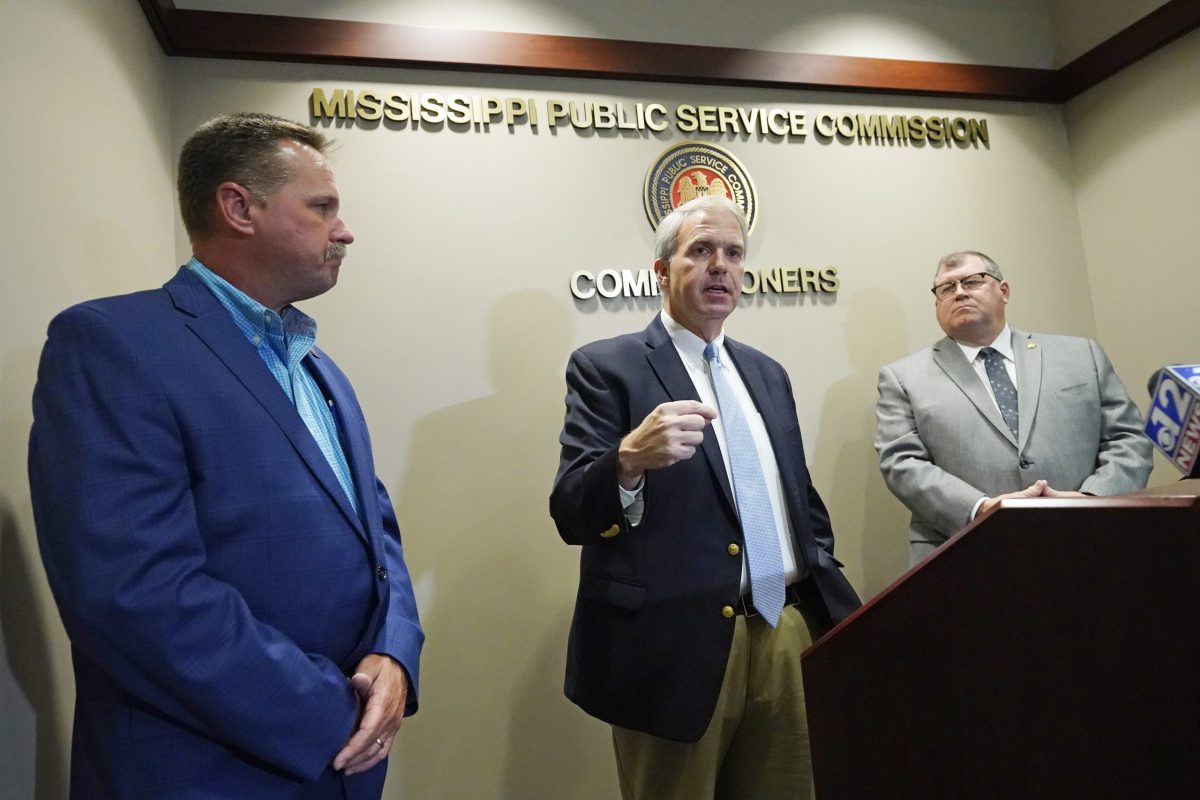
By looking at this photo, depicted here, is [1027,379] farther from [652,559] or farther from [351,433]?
[351,433]

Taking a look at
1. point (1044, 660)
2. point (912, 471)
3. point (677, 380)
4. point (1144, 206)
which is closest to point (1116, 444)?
point (912, 471)

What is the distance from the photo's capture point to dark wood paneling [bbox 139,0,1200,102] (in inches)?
105

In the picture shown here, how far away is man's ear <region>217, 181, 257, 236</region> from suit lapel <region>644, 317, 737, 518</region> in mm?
935

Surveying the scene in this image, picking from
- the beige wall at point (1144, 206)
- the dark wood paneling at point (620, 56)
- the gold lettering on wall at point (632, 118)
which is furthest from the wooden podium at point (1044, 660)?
the beige wall at point (1144, 206)

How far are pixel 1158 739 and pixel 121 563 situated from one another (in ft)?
3.82

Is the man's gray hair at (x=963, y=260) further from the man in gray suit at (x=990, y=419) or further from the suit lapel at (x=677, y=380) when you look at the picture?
the suit lapel at (x=677, y=380)

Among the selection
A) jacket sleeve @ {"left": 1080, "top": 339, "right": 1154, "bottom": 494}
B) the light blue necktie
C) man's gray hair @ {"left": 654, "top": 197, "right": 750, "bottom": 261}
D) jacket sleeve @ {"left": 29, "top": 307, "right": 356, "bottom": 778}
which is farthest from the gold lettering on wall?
jacket sleeve @ {"left": 29, "top": 307, "right": 356, "bottom": 778}

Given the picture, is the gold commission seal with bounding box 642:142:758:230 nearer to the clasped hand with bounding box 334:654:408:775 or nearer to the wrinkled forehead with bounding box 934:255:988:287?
the wrinkled forehead with bounding box 934:255:988:287

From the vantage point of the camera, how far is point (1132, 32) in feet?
10.3

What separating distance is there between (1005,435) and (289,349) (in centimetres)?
200

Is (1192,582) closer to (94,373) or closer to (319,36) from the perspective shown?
(94,373)

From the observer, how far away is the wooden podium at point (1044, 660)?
2.80 ft

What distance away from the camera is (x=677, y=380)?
2033 mm

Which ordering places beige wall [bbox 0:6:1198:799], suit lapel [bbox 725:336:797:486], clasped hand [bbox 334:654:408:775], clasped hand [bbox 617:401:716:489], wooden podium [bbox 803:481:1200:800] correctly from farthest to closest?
1. beige wall [bbox 0:6:1198:799]
2. suit lapel [bbox 725:336:797:486]
3. clasped hand [bbox 617:401:716:489]
4. clasped hand [bbox 334:654:408:775]
5. wooden podium [bbox 803:481:1200:800]
